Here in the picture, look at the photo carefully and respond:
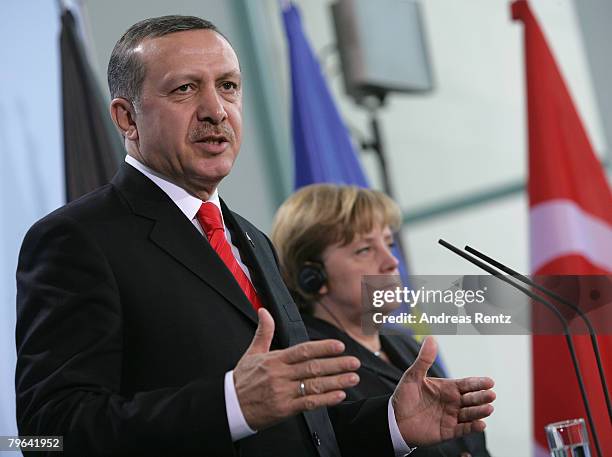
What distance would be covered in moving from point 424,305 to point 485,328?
0.43 ft

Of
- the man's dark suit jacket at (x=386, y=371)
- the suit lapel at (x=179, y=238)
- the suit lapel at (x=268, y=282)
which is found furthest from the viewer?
the man's dark suit jacket at (x=386, y=371)

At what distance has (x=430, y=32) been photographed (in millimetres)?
6074

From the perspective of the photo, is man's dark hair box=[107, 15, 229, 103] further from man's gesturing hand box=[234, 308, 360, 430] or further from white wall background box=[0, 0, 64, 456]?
white wall background box=[0, 0, 64, 456]

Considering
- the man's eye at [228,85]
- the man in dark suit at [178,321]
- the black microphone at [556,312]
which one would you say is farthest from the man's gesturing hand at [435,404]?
the man's eye at [228,85]

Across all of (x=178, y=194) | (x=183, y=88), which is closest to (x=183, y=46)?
(x=183, y=88)

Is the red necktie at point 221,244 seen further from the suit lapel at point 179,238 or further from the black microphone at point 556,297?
the black microphone at point 556,297

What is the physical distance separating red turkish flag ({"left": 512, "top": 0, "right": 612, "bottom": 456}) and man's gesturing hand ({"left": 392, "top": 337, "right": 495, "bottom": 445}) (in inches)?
66.2

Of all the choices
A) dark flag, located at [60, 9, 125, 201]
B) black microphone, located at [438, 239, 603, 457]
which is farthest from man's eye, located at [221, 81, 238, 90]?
dark flag, located at [60, 9, 125, 201]

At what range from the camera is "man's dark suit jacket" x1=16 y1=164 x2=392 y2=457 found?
149cm

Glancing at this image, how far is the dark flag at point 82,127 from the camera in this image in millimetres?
3295

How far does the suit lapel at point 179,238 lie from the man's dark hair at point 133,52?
188mm

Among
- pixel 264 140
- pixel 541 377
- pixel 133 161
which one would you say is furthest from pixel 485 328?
pixel 264 140

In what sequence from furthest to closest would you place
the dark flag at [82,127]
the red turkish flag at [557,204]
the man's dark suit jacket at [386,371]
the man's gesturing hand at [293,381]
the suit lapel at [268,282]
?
1. the red turkish flag at [557,204]
2. the dark flag at [82,127]
3. the man's dark suit jacket at [386,371]
4. the suit lapel at [268,282]
5. the man's gesturing hand at [293,381]

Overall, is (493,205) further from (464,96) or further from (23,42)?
(23,42)
